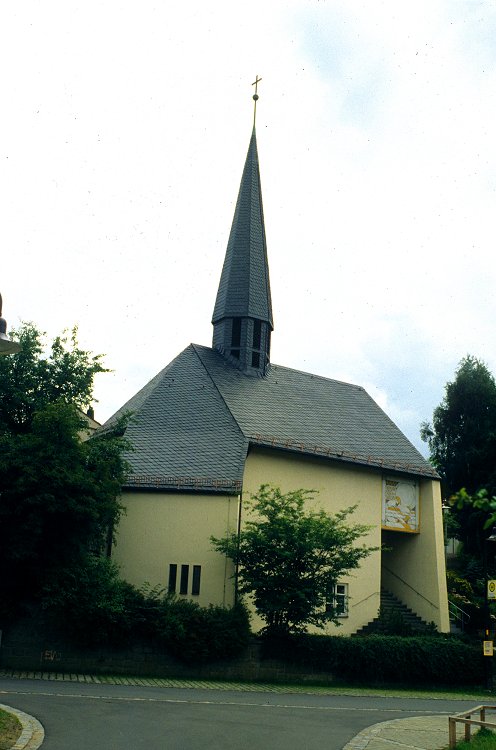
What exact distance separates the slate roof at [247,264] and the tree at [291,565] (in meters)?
12.4

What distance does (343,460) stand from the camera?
2984 centimetres

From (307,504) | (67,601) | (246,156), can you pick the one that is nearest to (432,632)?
(307,504)

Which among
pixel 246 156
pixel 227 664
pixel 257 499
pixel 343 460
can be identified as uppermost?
pixel 246 156

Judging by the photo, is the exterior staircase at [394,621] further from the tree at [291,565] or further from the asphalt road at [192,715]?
the asphalt road at [192,715]

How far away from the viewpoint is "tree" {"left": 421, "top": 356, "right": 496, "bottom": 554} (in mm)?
49031

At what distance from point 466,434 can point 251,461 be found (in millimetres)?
28005

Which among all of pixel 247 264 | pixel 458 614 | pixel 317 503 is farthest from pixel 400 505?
pixel 247 264

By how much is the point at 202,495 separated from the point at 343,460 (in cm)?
605

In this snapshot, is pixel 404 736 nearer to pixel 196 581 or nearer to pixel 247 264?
pixel 196 581

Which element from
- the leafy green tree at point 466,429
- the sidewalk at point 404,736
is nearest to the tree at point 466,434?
the leafy green tree at point 466,429

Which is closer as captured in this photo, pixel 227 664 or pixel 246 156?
pixel 227 664

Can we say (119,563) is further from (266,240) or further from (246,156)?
(246,156)

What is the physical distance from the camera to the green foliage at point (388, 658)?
75.0 feet

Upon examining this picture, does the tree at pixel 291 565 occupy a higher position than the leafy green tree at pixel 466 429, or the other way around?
the leafy green tree at pixel 466 429
